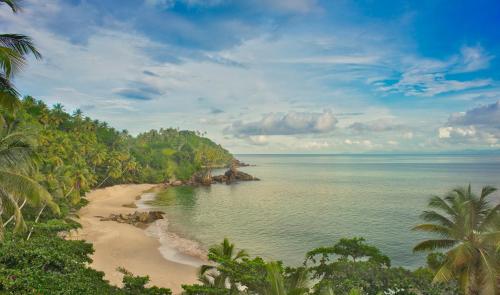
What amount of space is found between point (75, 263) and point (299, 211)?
1842 inches

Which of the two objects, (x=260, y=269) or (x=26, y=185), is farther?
(x=260, y=269)

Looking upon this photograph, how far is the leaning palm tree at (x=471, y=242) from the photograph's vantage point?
16.2 meters

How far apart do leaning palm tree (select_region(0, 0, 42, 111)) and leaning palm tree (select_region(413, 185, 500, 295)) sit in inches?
764

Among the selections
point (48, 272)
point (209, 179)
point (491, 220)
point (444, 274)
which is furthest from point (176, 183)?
point (491, 220)

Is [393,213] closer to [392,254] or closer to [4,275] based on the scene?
[392,254]

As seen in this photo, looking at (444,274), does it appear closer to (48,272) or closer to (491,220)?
(491,220)

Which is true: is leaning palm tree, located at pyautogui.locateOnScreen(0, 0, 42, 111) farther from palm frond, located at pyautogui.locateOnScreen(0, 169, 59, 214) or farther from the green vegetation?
palm frond, located at pyautogui.locateOnScreen(0, 169, 59, 214)

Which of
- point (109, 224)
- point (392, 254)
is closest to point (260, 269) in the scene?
point (392, 254)

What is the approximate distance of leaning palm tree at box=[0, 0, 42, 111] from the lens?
9.69 m

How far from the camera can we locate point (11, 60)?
9.81 meters

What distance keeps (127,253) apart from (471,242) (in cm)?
2918

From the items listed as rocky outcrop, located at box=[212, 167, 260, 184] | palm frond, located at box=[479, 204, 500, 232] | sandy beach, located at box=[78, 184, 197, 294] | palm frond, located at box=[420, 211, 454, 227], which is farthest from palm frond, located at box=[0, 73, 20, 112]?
rocky outcrop, located at box=[212, 167, 260, 184]

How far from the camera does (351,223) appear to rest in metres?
49.3

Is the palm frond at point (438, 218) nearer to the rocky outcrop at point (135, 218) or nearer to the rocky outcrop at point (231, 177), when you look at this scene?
the rocky outcrop at point (135, 218)
